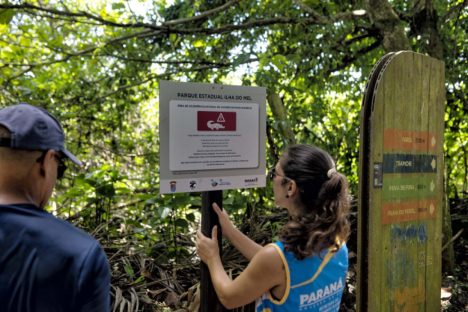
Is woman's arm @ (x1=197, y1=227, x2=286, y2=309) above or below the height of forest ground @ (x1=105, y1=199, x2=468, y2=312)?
above

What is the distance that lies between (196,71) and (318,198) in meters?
4.14

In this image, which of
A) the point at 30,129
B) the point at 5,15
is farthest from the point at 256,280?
the point at 5,15

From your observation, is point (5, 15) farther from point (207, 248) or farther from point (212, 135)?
point (207, 248)

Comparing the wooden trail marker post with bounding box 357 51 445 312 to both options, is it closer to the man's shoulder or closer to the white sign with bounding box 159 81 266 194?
the white sign with bounding box 159 81 266 194

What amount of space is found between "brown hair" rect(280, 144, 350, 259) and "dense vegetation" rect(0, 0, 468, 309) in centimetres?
180

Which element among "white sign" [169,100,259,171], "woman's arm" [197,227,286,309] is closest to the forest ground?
"woman's arm" [197,227,286,309]

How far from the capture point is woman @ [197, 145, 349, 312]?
1854 millimetres

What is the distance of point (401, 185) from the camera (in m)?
3.01

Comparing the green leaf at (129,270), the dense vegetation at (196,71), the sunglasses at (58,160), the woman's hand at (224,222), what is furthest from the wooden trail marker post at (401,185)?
the sunglasses at (58,160)

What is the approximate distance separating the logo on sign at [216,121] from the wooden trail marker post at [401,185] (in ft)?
3.08

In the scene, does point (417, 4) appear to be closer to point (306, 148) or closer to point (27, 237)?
point (306, 148)

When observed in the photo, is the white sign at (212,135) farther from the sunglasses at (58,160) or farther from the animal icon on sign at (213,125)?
the sunglasses at (58,160)

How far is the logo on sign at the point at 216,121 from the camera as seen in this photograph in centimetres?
231

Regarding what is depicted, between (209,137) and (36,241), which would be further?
(209,137)
